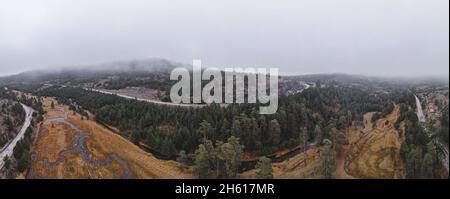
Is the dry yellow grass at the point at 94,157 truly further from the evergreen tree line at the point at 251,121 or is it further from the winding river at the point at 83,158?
the evergreen tree line at the point at 251,121

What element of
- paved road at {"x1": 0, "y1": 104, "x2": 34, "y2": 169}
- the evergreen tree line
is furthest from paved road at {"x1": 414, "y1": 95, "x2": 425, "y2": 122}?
paved road at {"x1": 0, "y1": 104, "x2": 34, "y2": 169}

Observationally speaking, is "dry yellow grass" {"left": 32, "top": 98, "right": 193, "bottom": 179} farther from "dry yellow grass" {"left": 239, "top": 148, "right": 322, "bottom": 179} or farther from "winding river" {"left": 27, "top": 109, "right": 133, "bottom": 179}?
"dry yellow grass" {"left": 239, "top": 148, "right": 322, "bottom": 179}

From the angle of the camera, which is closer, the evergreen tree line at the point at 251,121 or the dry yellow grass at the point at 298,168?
the dry yellow grass at the point at 298,168

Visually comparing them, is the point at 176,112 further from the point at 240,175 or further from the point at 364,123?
the point at 364,123

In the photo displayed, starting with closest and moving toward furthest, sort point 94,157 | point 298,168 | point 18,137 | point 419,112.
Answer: point 419,112, point 298,168, point 94,157, point 18,137

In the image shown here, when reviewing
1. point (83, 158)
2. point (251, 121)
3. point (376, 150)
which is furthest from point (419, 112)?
point (83, 158)

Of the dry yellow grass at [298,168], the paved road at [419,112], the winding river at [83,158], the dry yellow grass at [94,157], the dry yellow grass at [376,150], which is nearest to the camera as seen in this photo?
the dry yellow grass at [376,150]

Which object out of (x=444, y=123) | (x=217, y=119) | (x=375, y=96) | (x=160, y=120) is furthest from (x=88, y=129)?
(x=375, y=96)

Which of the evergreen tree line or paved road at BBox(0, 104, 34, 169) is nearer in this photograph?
paved road at BBox(0, 104, 34, 169)

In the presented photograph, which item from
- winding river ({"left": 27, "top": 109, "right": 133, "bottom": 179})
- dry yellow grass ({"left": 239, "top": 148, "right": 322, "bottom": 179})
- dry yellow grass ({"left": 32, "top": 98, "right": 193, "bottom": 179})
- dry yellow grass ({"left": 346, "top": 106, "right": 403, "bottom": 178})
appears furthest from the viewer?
winding river ({"left": 27, "top": 109, "right": 133, "bottom": 179})

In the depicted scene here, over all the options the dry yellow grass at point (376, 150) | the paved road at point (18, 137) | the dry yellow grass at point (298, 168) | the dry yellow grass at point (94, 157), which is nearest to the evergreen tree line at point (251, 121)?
the dry yellow grass at point (376, 150)

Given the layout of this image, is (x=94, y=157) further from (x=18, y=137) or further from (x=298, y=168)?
(x=298, y=168)
